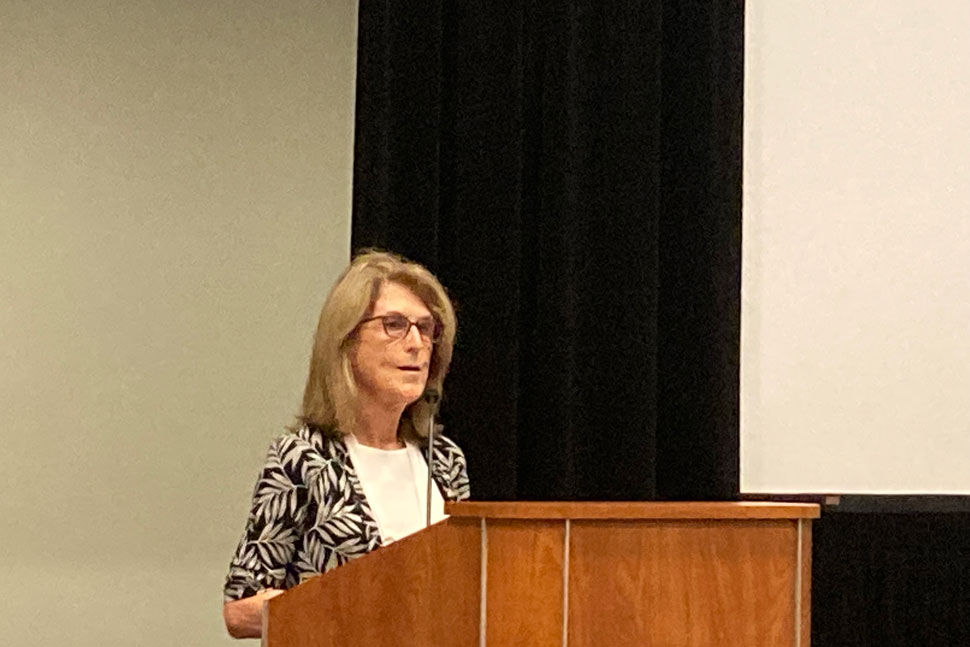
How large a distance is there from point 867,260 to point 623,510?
5.24 feet

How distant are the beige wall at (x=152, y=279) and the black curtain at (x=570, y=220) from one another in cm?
32

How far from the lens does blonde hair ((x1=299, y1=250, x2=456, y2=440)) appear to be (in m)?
2.08

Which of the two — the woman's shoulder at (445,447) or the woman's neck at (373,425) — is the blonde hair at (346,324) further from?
the woman's shoulder at (445,447)

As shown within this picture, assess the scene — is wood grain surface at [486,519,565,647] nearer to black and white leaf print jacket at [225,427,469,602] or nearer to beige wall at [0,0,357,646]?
black and white leaf print jacket at [225,427,469,602]

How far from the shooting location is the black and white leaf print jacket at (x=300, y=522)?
196 centimetres

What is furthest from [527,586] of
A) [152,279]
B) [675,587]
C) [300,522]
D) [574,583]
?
[152,279]

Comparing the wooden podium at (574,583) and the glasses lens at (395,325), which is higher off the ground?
the glasses lens at (395,325)

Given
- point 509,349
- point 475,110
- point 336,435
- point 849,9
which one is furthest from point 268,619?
point 849,9

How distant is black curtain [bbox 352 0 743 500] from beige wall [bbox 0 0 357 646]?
1.04 ft

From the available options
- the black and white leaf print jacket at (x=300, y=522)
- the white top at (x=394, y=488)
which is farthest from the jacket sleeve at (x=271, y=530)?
the white top at (x=394, y=488)

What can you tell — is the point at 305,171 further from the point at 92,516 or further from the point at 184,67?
the point at 92,516

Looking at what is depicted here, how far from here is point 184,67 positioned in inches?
126

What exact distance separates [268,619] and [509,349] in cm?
161

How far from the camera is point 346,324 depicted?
2.08 meters
